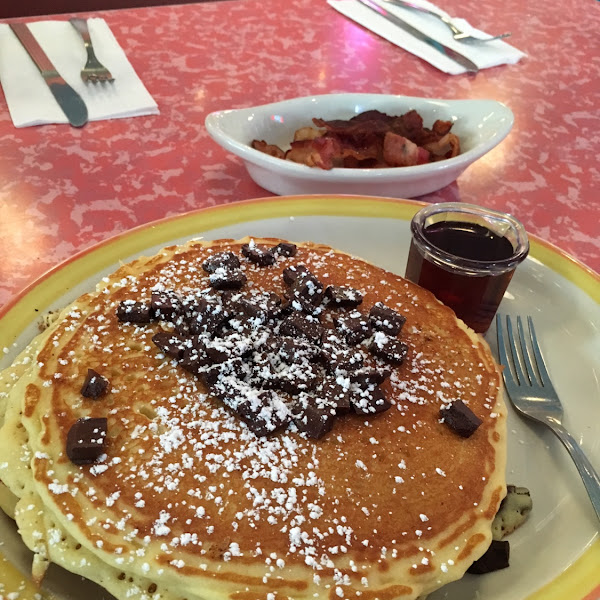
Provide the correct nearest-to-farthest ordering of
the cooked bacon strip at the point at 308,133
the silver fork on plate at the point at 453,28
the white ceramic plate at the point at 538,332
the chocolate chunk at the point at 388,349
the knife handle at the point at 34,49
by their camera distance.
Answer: the white ceramic plate at the point at 538,332 < the chocolate chunk at the point at 388,349 < the cooked bacon strip at the point at 308,133 < the knife handle at the point at 34,49 < the silver fork on plate at the point at 453,28

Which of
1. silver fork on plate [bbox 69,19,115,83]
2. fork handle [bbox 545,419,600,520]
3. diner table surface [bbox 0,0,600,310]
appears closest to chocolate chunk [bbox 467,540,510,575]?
fork handle [bbox 545,419,600,520]

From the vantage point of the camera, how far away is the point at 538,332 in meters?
1.74

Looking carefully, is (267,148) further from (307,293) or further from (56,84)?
(56,84)

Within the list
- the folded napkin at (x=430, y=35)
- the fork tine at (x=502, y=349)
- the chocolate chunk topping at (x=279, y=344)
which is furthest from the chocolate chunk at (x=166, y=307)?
the folded napkin at (x=430, y=35)

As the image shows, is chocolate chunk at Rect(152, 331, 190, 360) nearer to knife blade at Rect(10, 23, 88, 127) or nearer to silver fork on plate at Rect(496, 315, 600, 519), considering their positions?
silver fork on plate at Rect(496, 315, 600, 519)

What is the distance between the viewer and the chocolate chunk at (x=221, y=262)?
157 centimetres

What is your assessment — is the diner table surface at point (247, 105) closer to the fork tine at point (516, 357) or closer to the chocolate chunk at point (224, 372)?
the fork tine at point (516, 357)

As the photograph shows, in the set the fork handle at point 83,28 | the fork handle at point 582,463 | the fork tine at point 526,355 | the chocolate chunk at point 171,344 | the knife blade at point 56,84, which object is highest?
the chocolate chunk at point 171,344

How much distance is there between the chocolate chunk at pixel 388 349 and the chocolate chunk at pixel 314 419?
223 millimetres

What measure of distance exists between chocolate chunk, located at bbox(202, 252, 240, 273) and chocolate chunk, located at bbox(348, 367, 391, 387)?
485 mm

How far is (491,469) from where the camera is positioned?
1.23 m

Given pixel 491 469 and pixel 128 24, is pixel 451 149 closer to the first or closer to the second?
pixel 491 469

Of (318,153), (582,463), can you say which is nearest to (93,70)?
(318,153)

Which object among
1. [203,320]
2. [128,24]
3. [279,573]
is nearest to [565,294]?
[203,320]
